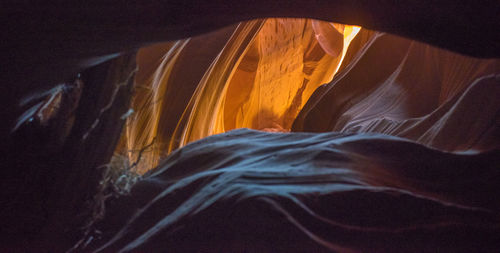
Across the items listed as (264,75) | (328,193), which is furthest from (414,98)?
(264,75)

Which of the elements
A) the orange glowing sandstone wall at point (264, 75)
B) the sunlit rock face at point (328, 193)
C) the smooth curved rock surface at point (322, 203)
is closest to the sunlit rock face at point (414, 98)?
the sunlit rock face at point (328, 193)

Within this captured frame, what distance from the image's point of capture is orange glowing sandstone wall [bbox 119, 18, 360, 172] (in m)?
6.44

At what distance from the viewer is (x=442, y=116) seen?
3.67m

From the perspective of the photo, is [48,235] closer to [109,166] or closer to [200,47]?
[109,166]

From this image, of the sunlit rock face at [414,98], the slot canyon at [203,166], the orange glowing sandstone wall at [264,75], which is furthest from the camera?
the orange glowing sandstone wall at [264,75]

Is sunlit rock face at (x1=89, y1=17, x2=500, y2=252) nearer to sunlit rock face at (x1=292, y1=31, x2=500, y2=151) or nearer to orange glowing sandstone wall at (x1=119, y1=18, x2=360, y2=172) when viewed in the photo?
sunlit rock face at (x1=292, y1=31, x2=500, y2=151)

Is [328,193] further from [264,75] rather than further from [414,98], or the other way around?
[264,75]

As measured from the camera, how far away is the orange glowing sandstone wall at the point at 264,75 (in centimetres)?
644

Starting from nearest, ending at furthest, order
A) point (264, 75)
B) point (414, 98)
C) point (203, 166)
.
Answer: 1. point (203, 166)
2. point (414, 98)
3. point (264, 75)

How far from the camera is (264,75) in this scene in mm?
9742

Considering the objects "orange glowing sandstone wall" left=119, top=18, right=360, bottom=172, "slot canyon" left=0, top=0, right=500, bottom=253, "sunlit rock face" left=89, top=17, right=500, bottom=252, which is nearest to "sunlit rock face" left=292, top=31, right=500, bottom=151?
"sunlit rock face" left=89, top=17, right=500, bottom=252

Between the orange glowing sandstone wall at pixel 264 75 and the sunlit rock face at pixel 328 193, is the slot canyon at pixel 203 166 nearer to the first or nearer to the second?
the sunlit rock face at pixel 328 193

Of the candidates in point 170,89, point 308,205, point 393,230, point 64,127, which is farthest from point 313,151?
point 170,89

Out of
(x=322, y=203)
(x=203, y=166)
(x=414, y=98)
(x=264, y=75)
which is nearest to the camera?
(x=322, y=203)
